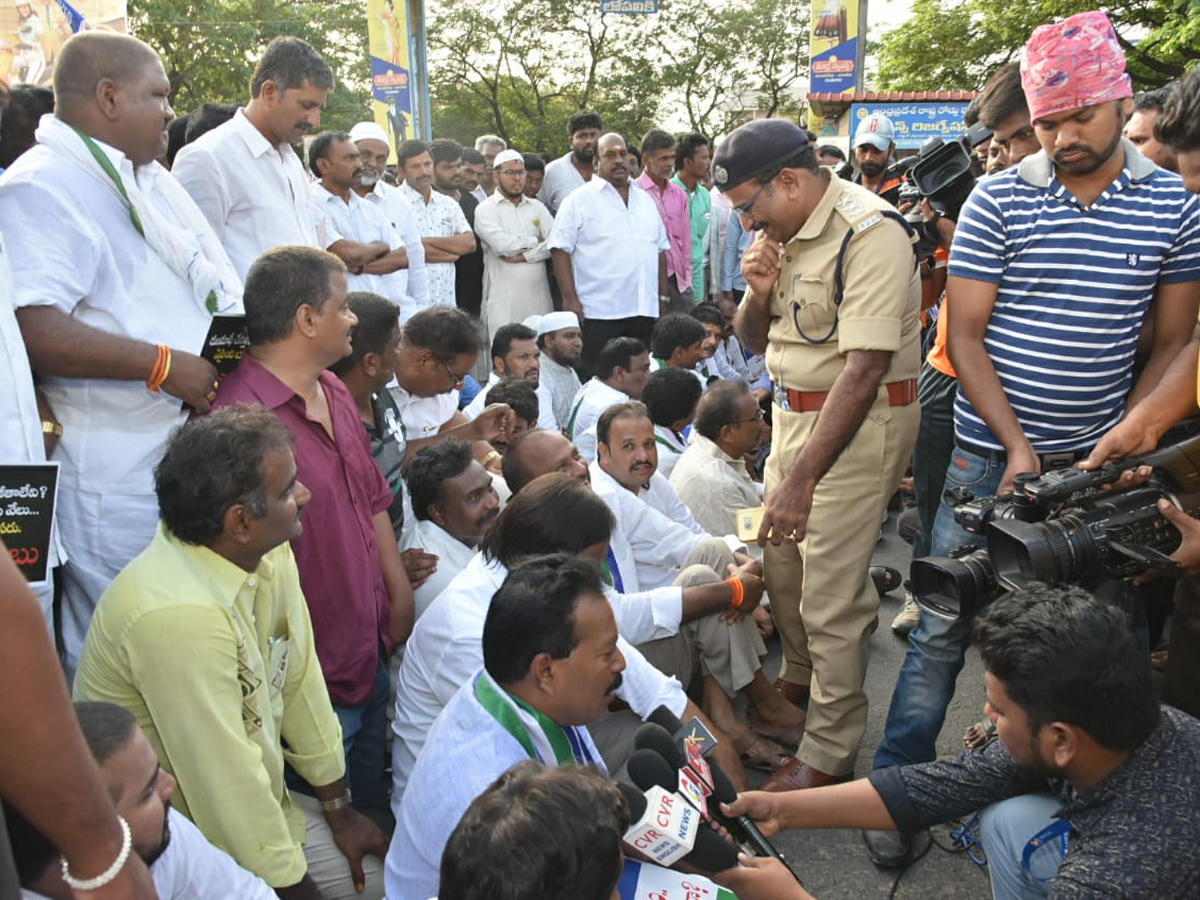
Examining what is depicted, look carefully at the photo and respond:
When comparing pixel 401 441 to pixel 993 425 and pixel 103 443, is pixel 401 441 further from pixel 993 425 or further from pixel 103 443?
pixel 993 425

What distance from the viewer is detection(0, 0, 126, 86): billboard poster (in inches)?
391

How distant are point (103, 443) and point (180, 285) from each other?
499 mm

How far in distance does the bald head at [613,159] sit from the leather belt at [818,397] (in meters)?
4.27

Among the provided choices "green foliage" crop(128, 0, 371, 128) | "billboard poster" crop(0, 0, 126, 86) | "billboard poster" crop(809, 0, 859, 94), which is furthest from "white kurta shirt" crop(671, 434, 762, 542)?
"green foliage" crop(128, 0, 371, 128)

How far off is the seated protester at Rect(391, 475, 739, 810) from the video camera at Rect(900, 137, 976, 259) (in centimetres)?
160

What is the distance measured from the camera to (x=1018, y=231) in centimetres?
288

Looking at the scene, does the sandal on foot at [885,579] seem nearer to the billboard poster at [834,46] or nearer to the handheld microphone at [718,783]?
the handheld microphone at [718,783]

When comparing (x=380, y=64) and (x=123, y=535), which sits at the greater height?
(x=380, y=64)

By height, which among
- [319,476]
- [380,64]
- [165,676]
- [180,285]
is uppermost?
[380,64]

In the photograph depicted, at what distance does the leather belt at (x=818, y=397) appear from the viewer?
3.25 m

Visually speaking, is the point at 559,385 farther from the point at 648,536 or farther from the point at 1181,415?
the point at 1181,415

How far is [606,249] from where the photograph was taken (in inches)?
285

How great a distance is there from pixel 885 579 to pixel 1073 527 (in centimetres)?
244

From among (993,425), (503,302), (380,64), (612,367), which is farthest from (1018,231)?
(380,64)
